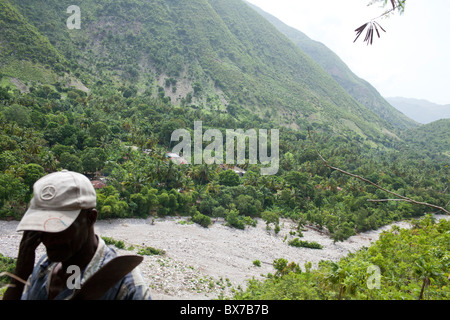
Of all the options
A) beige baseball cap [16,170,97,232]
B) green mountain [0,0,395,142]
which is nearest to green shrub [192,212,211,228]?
beige baseball cap [16,170,97,232]

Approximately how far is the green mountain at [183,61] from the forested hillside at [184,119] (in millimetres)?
552

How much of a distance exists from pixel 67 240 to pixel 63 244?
30mm

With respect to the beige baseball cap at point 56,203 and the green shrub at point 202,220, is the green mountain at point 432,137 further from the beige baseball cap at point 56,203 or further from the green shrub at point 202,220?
the beige baseball cap at point 56,203

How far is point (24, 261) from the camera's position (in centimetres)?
172

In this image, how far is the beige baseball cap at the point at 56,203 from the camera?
1.49 meters

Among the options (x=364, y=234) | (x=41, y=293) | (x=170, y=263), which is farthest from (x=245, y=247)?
(x=41, y=293)

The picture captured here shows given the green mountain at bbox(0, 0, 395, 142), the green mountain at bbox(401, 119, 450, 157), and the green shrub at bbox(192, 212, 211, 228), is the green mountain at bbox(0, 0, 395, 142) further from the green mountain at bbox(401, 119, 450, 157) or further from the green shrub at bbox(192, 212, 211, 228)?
the green shrub at bbox(192, 212, 211, 228)

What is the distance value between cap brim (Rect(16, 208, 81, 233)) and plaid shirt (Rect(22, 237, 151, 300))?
0.34 metres

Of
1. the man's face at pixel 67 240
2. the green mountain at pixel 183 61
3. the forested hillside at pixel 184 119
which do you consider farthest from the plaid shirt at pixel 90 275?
the green mountain at pixel 183 61

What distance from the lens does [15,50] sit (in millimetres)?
68438
